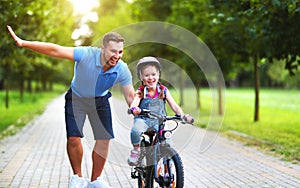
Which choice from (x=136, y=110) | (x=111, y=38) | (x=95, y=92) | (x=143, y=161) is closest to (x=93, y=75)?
(x=95, y=92)

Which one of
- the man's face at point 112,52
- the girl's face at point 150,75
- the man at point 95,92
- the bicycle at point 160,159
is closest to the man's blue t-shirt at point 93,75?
the man at point 95,92

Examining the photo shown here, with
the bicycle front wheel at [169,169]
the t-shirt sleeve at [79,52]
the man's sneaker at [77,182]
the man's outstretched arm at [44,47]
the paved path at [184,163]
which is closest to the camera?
the man's outstretched arm at [44,47]

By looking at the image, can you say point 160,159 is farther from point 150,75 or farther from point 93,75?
point 93,75

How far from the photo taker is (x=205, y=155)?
10.4 metres

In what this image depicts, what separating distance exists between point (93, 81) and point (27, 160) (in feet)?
13.8

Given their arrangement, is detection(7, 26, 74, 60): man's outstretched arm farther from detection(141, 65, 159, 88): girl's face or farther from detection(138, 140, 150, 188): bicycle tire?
detection(138, 140, 150, 188): bicycle tire

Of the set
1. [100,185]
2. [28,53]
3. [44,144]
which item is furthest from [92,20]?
[100,185]

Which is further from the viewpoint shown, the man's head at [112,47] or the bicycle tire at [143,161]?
the bicycle tire at [143,161]

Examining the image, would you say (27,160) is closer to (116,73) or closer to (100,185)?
(100,185)

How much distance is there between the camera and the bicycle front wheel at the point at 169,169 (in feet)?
18.6

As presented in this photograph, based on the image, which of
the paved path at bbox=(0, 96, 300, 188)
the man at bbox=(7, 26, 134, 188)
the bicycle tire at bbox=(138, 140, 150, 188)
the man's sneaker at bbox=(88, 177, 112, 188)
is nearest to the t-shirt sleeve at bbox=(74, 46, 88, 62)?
the man at bbox=(7, 26, 134, 188)

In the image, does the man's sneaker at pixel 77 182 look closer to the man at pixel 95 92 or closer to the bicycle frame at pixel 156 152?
the man at pixel 95 92

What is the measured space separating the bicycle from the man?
580 millimetres

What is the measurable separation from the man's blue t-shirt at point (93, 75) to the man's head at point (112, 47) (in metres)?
0.12
